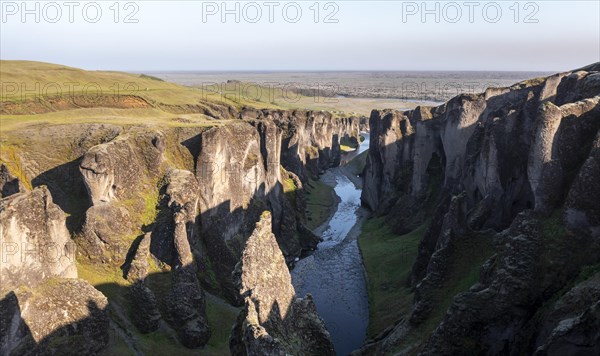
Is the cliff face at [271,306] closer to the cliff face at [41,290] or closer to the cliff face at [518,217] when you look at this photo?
the cliff face at [518,217]

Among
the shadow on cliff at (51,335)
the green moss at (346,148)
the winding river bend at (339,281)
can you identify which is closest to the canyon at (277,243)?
the shadow on cliff at (51,335)

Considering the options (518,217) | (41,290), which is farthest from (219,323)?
(518,217)

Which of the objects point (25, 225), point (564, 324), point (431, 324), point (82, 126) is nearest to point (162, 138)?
point (82, 126)

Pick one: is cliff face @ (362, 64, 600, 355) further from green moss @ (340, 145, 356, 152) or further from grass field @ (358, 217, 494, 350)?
green moss @ (340, 145, 356, 152)

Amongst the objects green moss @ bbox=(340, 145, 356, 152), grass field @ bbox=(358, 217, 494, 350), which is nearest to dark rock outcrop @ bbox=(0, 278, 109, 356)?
grass field @ bbox=(358, 217, 494, 350)

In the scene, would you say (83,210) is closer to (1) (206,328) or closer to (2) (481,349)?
(1) (206,328)

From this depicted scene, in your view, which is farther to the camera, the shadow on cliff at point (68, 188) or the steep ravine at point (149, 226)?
the shadow on cliff at point (68, 188)
